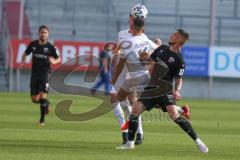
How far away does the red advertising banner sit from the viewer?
117 ft

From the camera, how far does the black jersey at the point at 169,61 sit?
44.5 ft

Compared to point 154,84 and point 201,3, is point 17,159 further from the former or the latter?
point 201,3

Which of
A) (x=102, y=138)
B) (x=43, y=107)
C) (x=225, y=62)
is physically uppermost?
(x=43, y=107)

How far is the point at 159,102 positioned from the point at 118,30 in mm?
25984

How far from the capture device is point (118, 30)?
130 feet

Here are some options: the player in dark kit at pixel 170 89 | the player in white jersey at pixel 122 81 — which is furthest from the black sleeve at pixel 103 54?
the player in dark kit at pixel 170 89

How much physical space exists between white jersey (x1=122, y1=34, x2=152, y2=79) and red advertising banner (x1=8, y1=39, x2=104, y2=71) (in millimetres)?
20736

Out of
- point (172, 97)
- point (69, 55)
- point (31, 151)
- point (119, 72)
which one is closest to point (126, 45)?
point (119, 72)

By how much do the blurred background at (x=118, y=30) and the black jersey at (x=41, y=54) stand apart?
1569cm

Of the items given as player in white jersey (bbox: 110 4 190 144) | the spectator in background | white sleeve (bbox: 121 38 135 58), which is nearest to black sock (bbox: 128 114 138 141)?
player in white jersey (bbox: 110 4 190 144)

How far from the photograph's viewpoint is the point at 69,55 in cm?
3581

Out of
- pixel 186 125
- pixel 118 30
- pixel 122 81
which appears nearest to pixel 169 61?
pixel 186 125

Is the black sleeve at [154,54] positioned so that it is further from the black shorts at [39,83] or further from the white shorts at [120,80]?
the black shorts at [39,83]

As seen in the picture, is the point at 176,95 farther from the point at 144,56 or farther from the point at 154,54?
the point at 144,56
